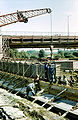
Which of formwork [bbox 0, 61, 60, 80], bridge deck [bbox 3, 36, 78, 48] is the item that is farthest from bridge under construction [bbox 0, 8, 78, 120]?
bridge deck [bbox 3, 36, 78, 48]

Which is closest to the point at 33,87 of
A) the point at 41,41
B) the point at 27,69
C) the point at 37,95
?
the point at 37,95

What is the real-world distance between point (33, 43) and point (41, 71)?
90.8 ft

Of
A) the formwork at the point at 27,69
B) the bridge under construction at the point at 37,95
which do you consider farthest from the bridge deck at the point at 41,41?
the formwork at the point at 27,69

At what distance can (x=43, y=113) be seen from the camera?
8.35m

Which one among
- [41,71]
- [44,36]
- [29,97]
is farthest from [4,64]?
[44,36]

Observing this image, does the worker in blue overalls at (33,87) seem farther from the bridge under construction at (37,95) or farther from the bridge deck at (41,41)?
the bridge deck at (41,41)

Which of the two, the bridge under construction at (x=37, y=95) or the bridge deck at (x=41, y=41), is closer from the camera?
the bridge under construction at (x=37, y=95)

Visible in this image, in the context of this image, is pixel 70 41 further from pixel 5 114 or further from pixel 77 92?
pixel 5 114

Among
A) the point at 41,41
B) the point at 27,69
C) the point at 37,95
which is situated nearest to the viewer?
the point at 37,95

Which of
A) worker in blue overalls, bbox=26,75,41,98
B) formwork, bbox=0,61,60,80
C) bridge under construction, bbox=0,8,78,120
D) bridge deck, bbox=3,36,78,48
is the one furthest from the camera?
bridge deck, bbox=3,36,78,48

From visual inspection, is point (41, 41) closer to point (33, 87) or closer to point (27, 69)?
point (27, 69)

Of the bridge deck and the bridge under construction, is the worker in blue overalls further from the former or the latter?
the bridge deck

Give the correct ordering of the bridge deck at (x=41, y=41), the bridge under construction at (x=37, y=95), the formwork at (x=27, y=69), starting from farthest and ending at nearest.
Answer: the bridge deck at (x=41, y=41) < the formwork at (x=27, y=69) < the bridge under construction at (x=37, y=95)

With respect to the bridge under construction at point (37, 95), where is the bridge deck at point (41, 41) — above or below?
above
